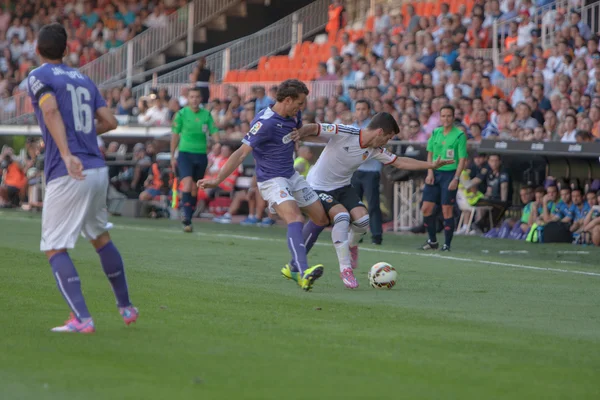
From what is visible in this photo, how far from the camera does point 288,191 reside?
10469 mm

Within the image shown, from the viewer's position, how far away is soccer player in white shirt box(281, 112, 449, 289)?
11047 mm

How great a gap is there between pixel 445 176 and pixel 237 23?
23149mm

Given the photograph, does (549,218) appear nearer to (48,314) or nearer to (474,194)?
(474,194)

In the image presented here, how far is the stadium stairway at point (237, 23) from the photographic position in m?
38.0

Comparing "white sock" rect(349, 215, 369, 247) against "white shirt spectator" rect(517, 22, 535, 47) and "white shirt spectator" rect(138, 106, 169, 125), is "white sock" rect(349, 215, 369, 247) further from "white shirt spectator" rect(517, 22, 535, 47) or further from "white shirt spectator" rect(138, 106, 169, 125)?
"white shirt spectator" rect(138, 106, 169, 125)

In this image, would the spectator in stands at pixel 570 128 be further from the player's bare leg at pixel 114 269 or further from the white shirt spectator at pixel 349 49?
the player's bare leg at pixel 114 269

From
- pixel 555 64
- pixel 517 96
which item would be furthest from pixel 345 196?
pixel 555 64

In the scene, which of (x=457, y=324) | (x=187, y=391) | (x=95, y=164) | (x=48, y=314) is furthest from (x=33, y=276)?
(x=187, y=391)

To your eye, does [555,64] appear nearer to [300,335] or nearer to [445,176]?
[445,176]

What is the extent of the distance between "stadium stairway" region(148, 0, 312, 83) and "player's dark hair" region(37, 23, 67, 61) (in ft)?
101

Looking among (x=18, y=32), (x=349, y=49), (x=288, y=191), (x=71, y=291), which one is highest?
(x=18, y=32)

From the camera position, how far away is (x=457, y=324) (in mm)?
8055

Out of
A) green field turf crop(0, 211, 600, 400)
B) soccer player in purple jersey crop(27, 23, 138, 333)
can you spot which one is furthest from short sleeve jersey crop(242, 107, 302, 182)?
soccer player in purple jersey crop(27, 23, 138, 333)

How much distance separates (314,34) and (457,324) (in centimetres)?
2823
